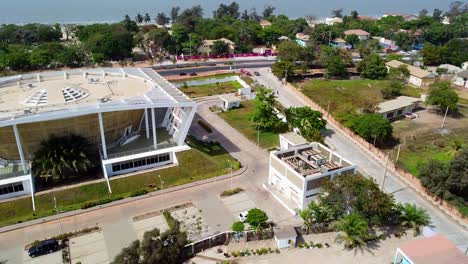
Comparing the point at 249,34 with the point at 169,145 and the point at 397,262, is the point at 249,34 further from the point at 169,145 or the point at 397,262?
the point at 397,262

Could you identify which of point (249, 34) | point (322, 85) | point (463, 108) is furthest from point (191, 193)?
point (249, 34)

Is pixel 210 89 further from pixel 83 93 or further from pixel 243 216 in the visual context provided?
pixel 243 216

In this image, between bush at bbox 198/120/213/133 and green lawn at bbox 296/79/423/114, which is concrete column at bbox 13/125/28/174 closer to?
bush at bbox 198/120/213/133

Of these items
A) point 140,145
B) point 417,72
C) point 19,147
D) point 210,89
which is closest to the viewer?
point 19,147

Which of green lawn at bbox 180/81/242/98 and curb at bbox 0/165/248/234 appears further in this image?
green lawn at bbox 180/81/242/98

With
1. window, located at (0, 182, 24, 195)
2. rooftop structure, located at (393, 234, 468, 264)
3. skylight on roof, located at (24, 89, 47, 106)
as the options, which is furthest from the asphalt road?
rooftop structure, located at (393, 234, 468, 264)

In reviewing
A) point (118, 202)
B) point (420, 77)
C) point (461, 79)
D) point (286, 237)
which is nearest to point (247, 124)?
point (118, 202)
